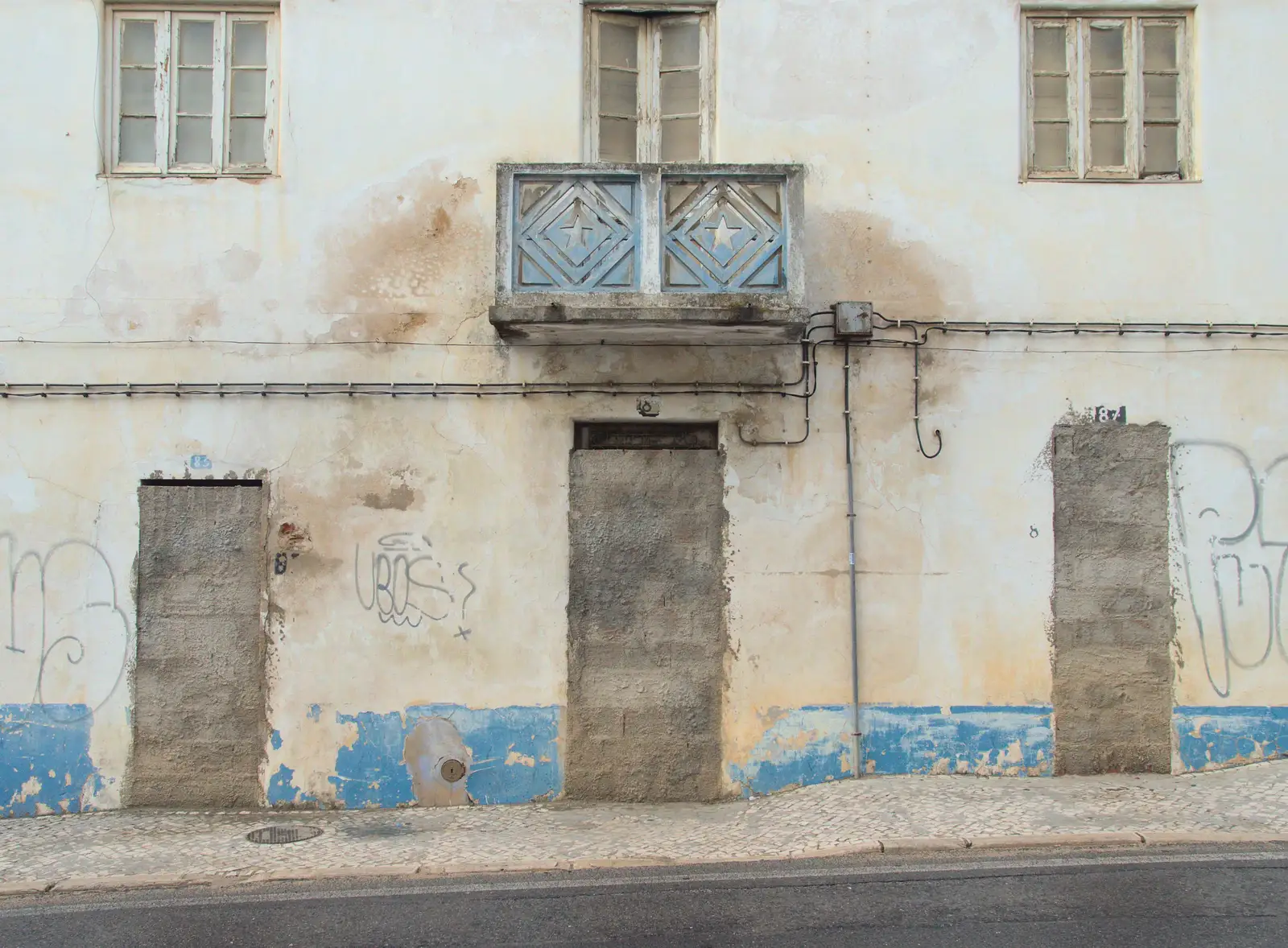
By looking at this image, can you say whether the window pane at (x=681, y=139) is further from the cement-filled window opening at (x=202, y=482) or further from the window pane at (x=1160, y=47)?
the cement-filled window opening at (x=202, y=482)

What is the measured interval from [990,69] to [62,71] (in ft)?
23.0

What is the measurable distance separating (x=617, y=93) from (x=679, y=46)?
0.62 meters

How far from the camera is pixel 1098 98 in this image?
29.0 ft

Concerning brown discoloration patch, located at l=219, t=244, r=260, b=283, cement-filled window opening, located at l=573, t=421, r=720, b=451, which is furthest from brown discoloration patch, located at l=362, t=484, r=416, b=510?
brown discoloration patch, located at l=219, t=244, r=260, b=283

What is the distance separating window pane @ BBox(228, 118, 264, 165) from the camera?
8727 millimetres

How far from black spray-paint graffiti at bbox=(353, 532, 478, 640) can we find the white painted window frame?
3263 millimetres

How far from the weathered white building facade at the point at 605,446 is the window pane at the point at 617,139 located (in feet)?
0.79

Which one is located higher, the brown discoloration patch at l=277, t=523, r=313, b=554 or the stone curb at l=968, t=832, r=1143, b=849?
the brown discoloration patch at l=277, t=523, r=313, b=554

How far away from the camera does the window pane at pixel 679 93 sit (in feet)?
29.0

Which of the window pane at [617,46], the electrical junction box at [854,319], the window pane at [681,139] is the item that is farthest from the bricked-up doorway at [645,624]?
the window pane at [617,46]

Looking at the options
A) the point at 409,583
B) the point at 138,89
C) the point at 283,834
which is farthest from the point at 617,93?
the point at 283,834

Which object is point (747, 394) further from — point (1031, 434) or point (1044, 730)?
point (1044, 730)

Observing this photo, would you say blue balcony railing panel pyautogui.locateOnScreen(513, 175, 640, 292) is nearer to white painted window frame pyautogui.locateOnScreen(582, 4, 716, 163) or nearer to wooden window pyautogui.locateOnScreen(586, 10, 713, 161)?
white painted window frame pyautogui.locateOnScreen(582, 4, 716, 163)

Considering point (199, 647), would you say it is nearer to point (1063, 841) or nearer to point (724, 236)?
point (724, 236)
